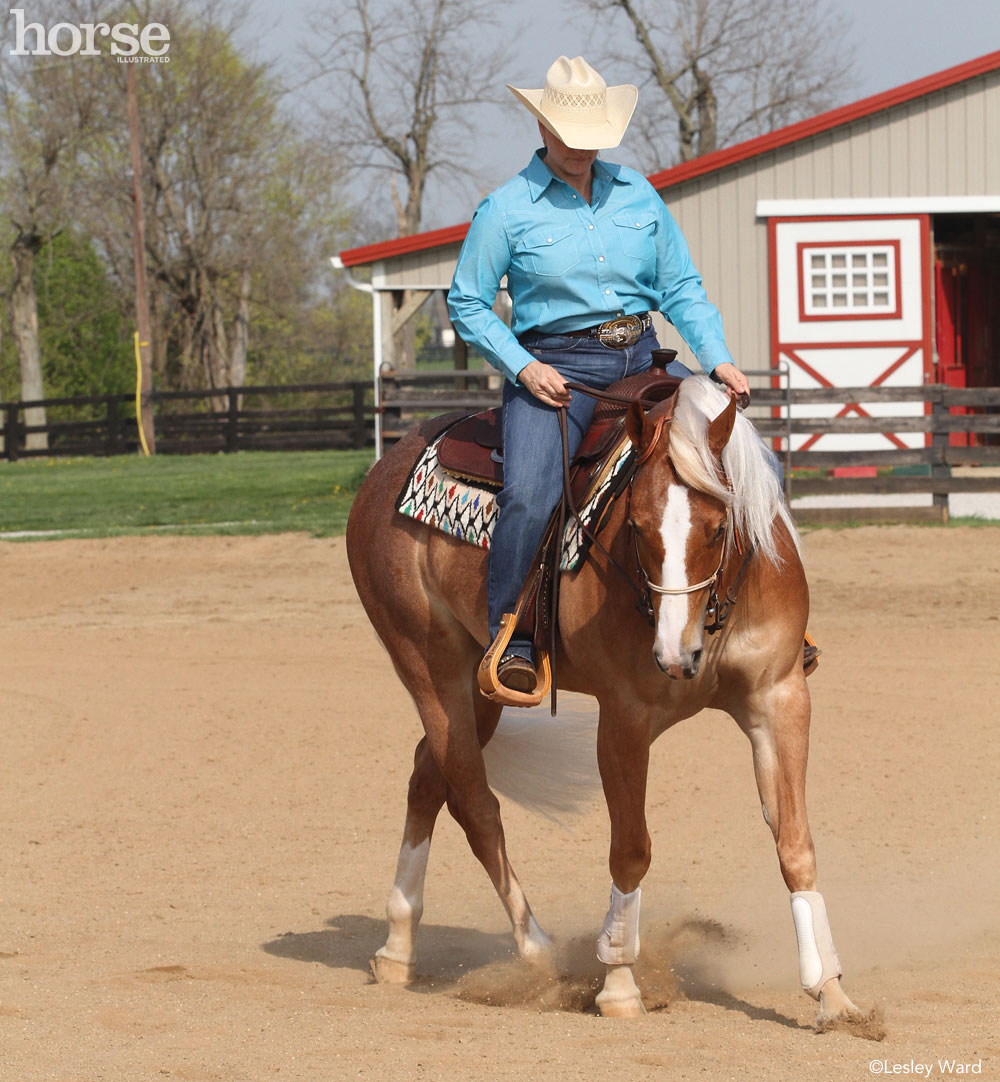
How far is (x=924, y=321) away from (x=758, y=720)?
47.0 feet

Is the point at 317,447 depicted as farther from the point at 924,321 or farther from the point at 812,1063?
the point at 812,1063

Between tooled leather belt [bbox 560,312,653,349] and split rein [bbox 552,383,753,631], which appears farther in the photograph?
tooled leather belt [bbox 560,312,653,349]

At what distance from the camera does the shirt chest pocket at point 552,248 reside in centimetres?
431

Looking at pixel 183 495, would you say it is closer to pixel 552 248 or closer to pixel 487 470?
pixel 487 470

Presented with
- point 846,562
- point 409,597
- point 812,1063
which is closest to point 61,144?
point 846,562

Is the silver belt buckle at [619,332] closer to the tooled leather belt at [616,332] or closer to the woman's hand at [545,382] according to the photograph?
the tooled leather belt at [616,332]

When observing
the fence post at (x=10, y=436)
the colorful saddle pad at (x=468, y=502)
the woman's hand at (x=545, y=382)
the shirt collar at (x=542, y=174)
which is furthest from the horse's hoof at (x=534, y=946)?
the fence post at (x=10, y=436)

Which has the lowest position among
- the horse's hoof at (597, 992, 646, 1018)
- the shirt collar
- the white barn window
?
the horse's hoof at (597, 992, 646, 1018)

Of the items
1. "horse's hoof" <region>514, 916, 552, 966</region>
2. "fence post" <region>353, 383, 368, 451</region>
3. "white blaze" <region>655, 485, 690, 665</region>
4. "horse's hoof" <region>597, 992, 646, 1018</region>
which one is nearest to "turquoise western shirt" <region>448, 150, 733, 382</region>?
"white blaze" <region>655, 485, 690, 665</region>

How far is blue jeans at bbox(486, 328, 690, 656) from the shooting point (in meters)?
4.24

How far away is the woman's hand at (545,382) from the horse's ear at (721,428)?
70 cm

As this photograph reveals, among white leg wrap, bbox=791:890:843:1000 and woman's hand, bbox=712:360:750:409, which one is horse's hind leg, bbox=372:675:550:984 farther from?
woman's hand, bbox=712:360:750:409

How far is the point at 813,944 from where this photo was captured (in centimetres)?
374

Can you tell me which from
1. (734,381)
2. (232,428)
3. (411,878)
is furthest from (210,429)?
(734,381)
